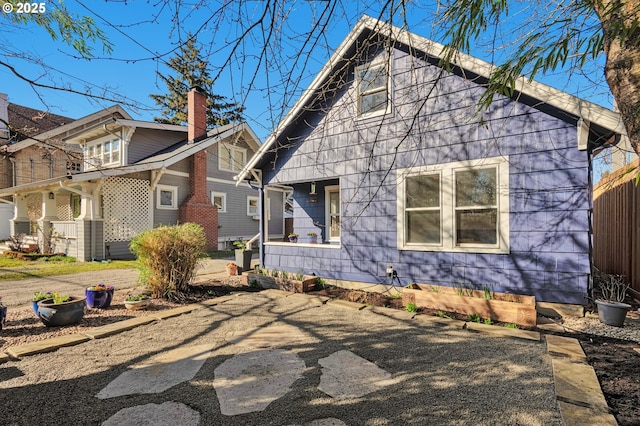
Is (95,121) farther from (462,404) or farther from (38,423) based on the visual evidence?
(462,404)

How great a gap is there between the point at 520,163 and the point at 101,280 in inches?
404

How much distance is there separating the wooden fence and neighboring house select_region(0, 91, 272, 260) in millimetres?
10948

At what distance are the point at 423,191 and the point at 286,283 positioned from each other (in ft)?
11.8

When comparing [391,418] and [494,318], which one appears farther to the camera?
[494,318]

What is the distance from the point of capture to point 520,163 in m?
5.29

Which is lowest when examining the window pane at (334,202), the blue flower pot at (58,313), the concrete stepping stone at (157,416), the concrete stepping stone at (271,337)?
the concrete stepping stone at (271,337)

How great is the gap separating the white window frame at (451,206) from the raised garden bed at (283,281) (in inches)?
86.9

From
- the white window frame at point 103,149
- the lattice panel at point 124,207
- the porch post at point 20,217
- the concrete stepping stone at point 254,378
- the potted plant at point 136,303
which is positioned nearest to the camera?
the concrete stepping stone at point 254,378

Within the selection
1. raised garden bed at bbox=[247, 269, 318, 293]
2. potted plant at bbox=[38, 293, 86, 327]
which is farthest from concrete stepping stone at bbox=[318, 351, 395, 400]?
potted plant at bbox=[38, 293, 86, 327]

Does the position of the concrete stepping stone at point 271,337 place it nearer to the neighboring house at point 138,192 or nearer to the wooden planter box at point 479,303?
the wooden planter box at point 479,303

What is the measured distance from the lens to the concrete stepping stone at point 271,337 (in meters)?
4.09

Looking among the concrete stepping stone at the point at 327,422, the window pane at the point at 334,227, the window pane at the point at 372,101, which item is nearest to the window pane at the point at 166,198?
the window pane at the point at 334,227

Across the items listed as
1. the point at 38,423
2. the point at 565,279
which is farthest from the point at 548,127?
the point at 38,423

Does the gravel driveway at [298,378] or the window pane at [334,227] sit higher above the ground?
the window pane at [334,227]
